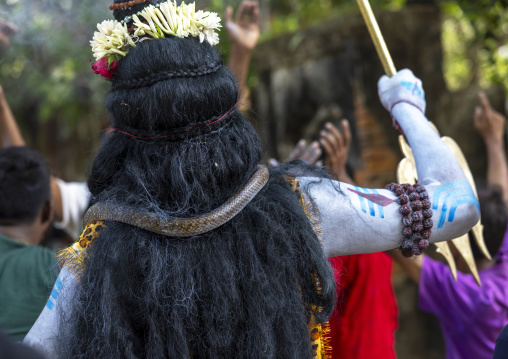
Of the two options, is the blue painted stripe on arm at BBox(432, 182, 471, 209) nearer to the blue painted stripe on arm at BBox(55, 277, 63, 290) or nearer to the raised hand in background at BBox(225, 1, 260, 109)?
the blue painted stripe on arm at BBox(55, 277, 63, 290)

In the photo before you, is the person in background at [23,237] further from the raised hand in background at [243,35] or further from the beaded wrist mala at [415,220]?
the beaded wrist mala at [415,220]

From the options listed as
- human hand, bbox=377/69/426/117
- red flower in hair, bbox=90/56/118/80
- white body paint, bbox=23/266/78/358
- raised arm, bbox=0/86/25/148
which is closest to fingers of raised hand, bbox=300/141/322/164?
human hand, bbox=377/69/426/117

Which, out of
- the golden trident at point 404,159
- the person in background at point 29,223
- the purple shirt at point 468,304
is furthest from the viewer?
the purple shirt at point 468,304

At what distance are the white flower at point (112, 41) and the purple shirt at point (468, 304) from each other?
170 cm

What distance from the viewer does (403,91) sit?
1.66m

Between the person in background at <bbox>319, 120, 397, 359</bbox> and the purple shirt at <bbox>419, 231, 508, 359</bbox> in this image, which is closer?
the purple shirt at <bbox>419, 231, 508, 359</bbox>

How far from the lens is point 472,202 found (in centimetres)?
139

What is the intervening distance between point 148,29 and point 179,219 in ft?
1.62

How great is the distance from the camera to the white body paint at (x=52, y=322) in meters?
1.27

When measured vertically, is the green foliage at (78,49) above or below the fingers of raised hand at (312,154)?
above

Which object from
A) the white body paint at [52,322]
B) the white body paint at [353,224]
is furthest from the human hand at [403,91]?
the white body paint at [52,322]

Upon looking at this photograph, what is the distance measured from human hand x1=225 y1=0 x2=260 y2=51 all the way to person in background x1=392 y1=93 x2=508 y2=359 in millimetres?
1212

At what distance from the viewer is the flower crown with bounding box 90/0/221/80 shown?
1.35 m

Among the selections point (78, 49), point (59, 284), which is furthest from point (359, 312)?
point (78, 49)
